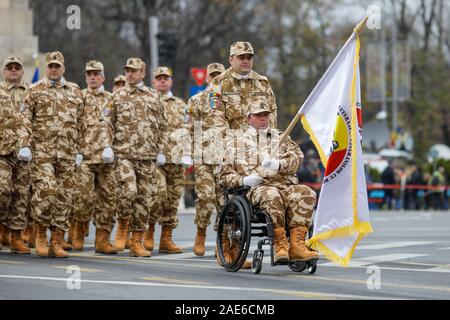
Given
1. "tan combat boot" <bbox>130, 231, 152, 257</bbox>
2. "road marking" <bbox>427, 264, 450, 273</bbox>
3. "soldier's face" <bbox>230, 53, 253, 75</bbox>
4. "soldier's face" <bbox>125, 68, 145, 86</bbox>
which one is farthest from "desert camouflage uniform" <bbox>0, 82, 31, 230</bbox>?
"road marking" <bbox>427, 264, 450, 273</bbox>

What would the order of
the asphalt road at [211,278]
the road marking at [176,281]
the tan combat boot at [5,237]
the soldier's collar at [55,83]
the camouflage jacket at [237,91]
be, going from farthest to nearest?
the tan combat boot at [5,237] → the soldier's collar at [55,83] → the camouflage jacket at [237,91] → the road marking at [176,281] → the asphalt road at [211,278]

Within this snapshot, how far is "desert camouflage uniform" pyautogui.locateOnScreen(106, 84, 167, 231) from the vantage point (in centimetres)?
1387

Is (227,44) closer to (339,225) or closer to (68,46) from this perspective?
(68,46)

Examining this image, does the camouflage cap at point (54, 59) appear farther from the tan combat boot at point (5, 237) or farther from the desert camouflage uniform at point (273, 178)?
the desert camouflage uniform at point (273, 178)

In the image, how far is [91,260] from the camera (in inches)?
518

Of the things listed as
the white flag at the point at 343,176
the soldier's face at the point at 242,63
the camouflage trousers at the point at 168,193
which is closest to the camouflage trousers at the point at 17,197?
the camouflage trousers at the point at 168,193

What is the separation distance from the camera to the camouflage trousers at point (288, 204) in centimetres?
1107

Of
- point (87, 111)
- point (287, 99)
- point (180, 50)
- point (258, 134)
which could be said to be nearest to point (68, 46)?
point (180, 50)

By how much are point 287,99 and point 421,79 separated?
10962 millimetres

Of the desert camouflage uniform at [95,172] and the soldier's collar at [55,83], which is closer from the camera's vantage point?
the soldier's collar at [55,83]

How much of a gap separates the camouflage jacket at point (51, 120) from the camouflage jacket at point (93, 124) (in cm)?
38

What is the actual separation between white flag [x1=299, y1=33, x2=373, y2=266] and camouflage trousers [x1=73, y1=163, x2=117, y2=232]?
4158mm

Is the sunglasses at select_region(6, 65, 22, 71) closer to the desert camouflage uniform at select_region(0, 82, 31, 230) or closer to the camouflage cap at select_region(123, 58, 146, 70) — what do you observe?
the desert camouflage uniform at select_region(0, 82, 31, 230)

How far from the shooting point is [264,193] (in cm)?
1116
